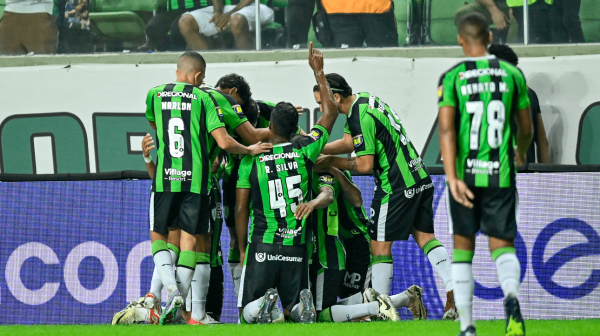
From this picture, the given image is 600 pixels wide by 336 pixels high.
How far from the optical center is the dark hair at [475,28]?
431 cm

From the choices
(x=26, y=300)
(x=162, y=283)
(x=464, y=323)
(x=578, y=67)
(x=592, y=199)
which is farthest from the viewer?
(x=578, y=67)

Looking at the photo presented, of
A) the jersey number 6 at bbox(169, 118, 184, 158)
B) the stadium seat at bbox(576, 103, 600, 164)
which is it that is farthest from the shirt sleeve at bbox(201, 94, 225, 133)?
the stadium seat at bbox(576, 103, 600, 164)

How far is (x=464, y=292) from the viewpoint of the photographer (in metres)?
4.21

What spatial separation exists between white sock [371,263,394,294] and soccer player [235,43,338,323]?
2.23ft

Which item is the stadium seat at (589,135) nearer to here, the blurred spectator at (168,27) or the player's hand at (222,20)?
the player's hand at (222,20)

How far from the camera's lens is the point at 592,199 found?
6879mm

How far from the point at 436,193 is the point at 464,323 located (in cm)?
316

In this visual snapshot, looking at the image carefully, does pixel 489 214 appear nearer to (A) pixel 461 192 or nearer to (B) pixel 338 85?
(A) pixel 461 192

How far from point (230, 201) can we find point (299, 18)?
3.55 meters

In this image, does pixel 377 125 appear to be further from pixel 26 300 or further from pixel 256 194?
pixel 26 300

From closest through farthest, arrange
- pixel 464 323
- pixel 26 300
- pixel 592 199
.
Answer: pixel 464 323, pixel 592 199, pixel 26 300

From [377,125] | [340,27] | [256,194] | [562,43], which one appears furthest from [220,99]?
[562,43]

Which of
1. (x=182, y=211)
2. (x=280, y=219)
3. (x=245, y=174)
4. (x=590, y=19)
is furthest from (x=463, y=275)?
(x=590, y=19)

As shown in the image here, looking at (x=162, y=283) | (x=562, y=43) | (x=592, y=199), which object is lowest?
(x=162, y=283)
